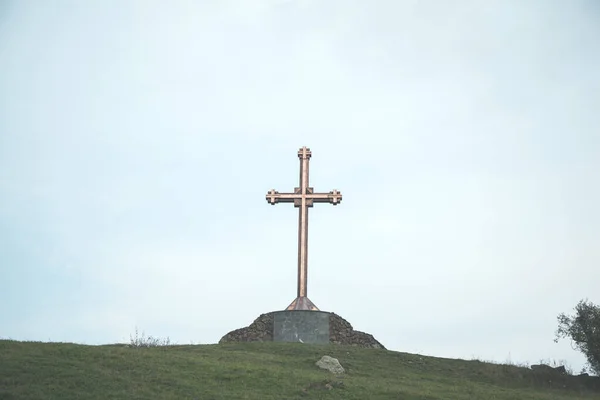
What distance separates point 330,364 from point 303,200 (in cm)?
894

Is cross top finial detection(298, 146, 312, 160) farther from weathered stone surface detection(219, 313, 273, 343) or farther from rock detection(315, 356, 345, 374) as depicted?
rock detection(315, 356, 345, 374)

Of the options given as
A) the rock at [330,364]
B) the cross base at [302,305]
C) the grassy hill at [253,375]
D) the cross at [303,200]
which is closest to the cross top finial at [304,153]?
the cross at [303,200]

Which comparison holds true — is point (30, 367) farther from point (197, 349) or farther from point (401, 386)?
point (401, 386)

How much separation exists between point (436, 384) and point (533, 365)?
6692 millimetres

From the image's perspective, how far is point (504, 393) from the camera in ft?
75.0

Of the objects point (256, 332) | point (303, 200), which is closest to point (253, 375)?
point (256, 332)

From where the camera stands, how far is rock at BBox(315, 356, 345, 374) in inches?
942

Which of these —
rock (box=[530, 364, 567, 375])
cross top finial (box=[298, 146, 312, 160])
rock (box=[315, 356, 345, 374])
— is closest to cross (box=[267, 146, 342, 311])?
cross top finial (box=[298, 146, 312, 160])

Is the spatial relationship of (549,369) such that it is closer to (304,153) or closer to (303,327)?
(303,327)

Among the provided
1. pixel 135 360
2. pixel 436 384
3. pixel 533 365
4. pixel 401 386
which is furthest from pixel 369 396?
pixel 533 365

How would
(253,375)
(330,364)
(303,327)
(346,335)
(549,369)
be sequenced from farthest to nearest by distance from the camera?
(346,335)
(303,327)
(549,369)
(330,364)
(253,375)

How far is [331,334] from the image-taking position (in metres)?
30.8

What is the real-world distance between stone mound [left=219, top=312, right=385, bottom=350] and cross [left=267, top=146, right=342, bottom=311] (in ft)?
5.74

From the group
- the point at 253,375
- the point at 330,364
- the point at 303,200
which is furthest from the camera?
the point at 303,200
